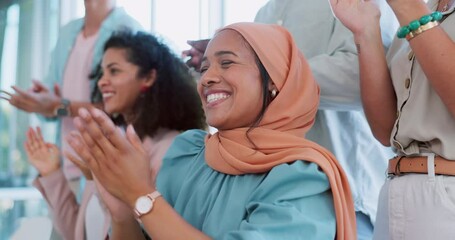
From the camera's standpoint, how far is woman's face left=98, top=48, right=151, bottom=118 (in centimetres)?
176

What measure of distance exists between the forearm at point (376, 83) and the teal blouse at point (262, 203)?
0.32 metres

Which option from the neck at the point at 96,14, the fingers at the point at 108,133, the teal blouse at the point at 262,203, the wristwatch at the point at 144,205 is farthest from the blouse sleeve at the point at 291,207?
the neck at the point at 96,14

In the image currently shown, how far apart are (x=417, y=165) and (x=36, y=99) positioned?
1.19 metres

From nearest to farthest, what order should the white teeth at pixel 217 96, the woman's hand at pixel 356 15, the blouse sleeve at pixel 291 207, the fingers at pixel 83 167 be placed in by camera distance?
the blouse sleeve at pixel 291 207 → the white teeth at pixel 217 96 → the woman's hand at pixel 356 15 → the fingers at pixel 83 167

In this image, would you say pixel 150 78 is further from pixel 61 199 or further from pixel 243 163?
pixel 243 163

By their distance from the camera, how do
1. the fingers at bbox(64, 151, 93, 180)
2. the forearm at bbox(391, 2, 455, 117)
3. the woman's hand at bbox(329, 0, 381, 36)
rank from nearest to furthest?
the forearm at bbox(391, 2, 455, 117), the woman's hand at bbox(329, 0, 381, 36), the fingers at bbox(64, 151, 93, 180)

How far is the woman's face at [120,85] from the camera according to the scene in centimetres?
176

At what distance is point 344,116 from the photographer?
4.83 ft

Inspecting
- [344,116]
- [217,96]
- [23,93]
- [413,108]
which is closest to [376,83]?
[413,108]

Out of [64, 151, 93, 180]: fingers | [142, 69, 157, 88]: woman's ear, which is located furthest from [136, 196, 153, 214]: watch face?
[142, 69, 157, 88]: woman's ear

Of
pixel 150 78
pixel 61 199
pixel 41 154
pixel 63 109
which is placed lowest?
pixel 61 199

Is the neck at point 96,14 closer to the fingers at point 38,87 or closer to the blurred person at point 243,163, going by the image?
the fingers at point 38,87

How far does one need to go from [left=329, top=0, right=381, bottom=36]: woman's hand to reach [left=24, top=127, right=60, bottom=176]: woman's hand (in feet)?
3.26

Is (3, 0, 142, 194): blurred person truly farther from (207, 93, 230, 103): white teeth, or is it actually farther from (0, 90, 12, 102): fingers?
(207, 93, 230, 103): white teeth
